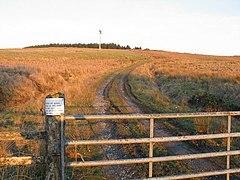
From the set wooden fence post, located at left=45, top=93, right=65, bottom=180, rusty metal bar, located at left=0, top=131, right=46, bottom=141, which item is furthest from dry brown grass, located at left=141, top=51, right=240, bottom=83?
rusty metal bar, located at left=0, top=131, right=46, bottom=141

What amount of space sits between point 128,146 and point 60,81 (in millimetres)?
17933

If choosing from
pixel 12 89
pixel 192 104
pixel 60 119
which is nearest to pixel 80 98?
pixel 12 89

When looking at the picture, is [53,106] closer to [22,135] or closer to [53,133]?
[53,133]

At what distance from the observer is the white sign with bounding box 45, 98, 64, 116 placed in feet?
13.7

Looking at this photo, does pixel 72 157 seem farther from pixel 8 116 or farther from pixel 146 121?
pixel 8 116

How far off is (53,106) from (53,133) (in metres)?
0.39

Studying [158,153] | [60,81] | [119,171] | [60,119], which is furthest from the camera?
[60,81]

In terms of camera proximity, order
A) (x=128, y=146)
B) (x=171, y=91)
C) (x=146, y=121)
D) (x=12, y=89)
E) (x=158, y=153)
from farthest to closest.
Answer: (x=171, y=91) < (x=12, y=89) < (x=146, y=121) < (x=128, y=146) < (x=158, y=153)

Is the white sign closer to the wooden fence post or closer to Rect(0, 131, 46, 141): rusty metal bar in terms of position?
the wooden fence post

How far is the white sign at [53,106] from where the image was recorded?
4172 millimetres

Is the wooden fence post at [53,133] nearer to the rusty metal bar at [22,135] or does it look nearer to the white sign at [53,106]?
the white sign at [53,106]

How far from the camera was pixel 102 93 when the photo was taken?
1958 cm

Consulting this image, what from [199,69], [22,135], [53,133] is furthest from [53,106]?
[199,69]

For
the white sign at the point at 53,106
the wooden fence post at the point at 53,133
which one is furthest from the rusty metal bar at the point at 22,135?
the white sign at the point at 53,106
